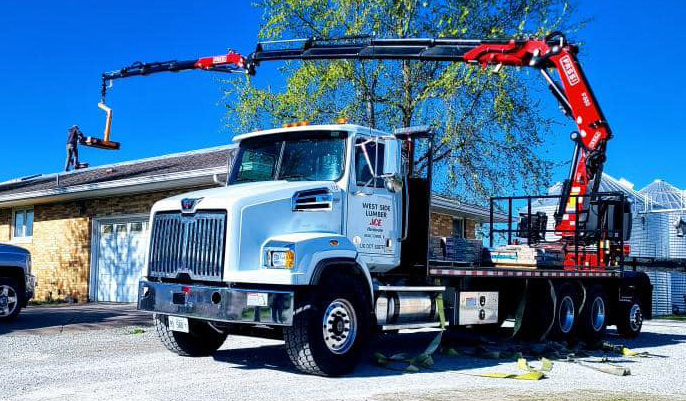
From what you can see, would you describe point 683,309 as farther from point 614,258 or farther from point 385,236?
point 385,236

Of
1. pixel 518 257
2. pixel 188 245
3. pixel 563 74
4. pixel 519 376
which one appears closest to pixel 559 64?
pixel 563 74

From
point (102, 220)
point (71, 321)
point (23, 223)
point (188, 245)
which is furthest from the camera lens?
point (23, 223)

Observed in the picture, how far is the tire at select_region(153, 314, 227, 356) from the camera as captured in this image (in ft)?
30.7

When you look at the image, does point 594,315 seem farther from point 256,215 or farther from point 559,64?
point 256,215

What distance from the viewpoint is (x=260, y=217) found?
8.27m

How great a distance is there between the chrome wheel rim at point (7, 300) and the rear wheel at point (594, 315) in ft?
33.1

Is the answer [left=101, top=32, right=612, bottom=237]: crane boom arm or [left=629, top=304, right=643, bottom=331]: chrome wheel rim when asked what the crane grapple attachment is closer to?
[left=101, top=32, right=612, bottom=237]: crane boom arm

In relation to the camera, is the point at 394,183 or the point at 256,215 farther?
the point at 394,183

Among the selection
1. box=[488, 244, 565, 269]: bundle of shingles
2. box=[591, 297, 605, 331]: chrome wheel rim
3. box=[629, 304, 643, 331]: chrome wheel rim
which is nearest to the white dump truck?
box=[488, 244, 565, 269]: bundle of shingles

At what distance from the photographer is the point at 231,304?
7902 mm

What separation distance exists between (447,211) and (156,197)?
8181mm

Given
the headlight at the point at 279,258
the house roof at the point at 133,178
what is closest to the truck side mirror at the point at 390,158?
the headlight at the point at 279,258

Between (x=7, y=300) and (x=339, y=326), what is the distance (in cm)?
789

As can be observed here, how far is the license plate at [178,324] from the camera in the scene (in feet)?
28.0
